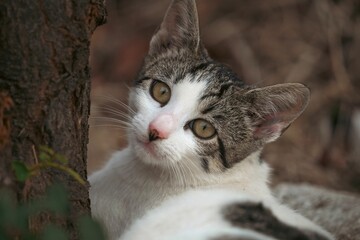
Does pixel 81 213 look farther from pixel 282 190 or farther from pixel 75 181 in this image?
pixel 282 190

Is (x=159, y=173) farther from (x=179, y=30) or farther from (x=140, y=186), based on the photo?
(x=179, y=30)

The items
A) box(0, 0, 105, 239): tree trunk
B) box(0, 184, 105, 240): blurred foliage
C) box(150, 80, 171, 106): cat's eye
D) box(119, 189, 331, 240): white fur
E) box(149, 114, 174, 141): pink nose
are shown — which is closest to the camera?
box(0, 184, 105, 240): blurred foliage

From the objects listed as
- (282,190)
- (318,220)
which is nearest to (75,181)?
(318,220)

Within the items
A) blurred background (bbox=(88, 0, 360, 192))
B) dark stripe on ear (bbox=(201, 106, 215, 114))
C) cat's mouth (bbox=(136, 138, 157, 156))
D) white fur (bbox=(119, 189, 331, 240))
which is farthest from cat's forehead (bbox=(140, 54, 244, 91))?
blurred background (bbox=(88, 0, 360, 192))

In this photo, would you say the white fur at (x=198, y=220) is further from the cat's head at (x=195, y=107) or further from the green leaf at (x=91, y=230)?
the green leaf at (x=91, y=230)

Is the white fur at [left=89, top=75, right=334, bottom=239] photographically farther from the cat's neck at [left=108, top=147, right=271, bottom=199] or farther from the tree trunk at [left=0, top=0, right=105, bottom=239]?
the tree trunk at [left=0, top=0, right=105, bottom=239]

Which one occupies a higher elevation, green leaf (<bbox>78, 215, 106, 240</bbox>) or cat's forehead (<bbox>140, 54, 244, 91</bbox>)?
cat's forehead (<bbox>140, 54, 244, 91</bbox>)

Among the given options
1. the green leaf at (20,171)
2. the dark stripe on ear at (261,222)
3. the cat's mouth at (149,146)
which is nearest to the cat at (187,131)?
the cat's mouth at (149,146)

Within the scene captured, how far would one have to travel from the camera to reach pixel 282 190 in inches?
191

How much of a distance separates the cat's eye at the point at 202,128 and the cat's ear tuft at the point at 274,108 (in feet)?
0.84

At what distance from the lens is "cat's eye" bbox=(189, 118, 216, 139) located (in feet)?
10.6

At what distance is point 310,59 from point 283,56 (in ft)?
1.02

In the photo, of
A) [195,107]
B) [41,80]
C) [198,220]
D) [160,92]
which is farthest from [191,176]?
[41,80]

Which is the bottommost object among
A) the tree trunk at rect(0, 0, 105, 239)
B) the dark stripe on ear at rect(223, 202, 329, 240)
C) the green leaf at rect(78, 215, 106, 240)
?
the green leaf at rect(78, 215, 106, 240)
